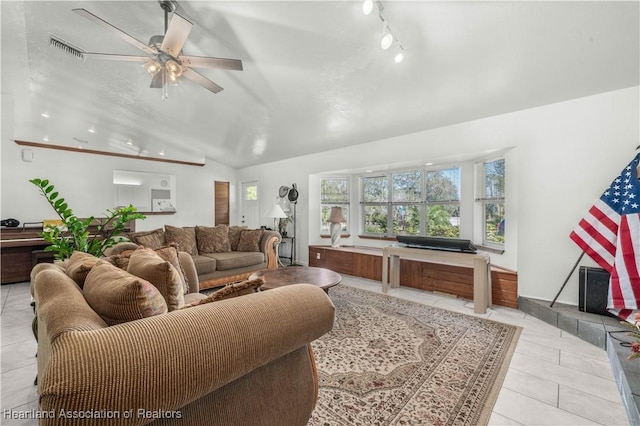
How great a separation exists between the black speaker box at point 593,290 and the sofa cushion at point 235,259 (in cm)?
394

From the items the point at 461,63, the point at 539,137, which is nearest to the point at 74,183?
the point at 461,63

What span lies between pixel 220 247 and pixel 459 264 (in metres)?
3.52

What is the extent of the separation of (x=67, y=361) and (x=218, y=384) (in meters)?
0.38

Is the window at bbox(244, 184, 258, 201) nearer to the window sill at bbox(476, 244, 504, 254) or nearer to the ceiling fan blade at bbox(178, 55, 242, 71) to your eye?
the ceiling fan blade at bbox(178, 55, 242, 71)

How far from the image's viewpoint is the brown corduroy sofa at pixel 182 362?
24.6 inches

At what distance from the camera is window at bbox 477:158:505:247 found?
144 inches

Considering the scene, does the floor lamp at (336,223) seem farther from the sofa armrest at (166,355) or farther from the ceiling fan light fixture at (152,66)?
the sofa armrest at (166,355)

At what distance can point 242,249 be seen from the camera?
15.0 ft

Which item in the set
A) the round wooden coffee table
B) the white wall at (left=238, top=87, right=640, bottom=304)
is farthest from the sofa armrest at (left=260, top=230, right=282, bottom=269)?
the white wall at (left=238, top=87, right=640, bottom=304)

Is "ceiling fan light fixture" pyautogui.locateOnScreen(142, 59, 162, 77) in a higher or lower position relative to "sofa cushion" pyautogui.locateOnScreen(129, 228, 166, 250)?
higher

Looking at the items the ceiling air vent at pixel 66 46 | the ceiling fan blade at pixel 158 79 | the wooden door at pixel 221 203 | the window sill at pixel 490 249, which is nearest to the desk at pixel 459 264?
the window sill at pixel 490 249

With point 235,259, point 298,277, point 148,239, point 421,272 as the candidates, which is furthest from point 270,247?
point 421,272

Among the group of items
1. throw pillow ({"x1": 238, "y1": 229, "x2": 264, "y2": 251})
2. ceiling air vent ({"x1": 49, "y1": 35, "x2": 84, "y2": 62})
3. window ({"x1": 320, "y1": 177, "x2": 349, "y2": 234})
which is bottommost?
throw pillow ({"x1": 238, "y1": 229, "x2": 264, "y2": 251})

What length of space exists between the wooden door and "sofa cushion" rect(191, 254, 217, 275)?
396cm
